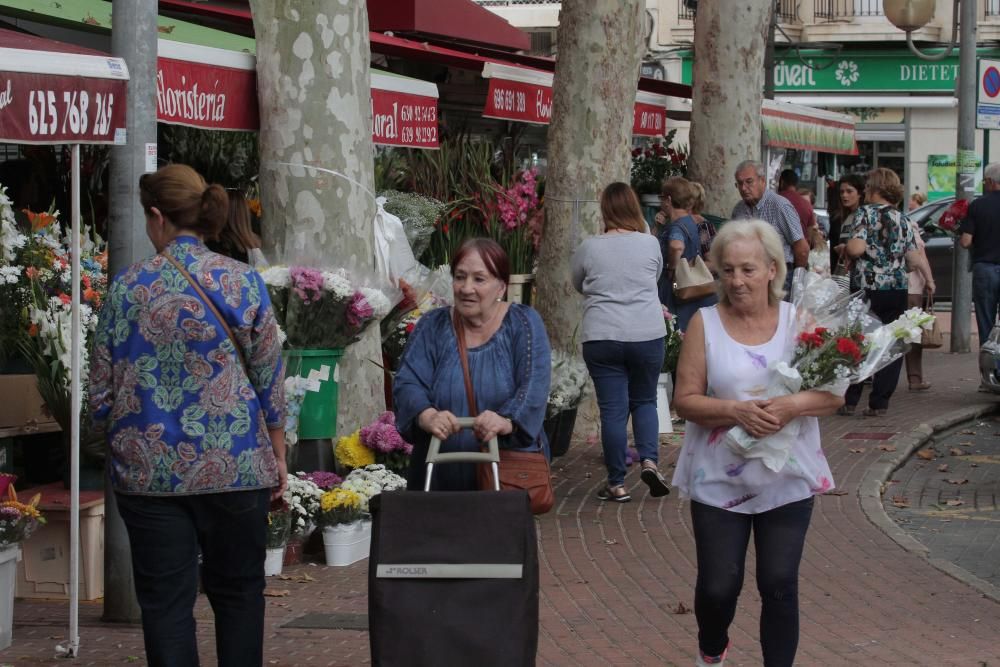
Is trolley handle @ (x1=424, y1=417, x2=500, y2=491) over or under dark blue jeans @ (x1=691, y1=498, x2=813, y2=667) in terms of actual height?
over

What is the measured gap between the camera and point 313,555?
7.93 meters

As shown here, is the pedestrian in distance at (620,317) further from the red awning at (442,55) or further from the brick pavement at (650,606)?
the red awning at (442,55)

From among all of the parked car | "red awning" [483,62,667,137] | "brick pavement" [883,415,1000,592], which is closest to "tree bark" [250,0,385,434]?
"brick pavement" [883,415,1000,592]

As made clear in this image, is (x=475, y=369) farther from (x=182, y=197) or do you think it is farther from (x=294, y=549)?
(x=294, y=549)

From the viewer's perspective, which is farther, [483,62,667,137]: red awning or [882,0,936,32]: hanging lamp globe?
[882,0,936,32]: hanging lamp globe

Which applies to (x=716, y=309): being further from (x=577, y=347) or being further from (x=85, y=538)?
(x=577, y=347)

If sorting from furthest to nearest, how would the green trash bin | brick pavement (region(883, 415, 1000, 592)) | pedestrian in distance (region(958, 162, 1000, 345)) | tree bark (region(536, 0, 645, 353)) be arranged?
pedestrian in distance (region(958, 162, 1000, 345)), tree bark (region(536, 0, 645, 353)), brick pavement (region(883, 415, 1000, 592)), the green trash bin

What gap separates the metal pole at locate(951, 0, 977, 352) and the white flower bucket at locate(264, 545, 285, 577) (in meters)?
12.4

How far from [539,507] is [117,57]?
2603mm

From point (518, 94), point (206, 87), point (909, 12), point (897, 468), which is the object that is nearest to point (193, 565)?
point (206, 87)

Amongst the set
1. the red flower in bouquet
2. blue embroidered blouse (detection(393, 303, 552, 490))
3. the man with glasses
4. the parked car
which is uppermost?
the man with glasses

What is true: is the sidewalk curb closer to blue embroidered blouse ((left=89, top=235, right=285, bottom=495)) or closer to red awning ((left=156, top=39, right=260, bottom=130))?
blue embroidered blouse ((left=89, top=235, right=285, bottom=495))

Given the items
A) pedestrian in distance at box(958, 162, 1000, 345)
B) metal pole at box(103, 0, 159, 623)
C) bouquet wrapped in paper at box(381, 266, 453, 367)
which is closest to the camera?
metal pole at box(103, 0, 159, 623)

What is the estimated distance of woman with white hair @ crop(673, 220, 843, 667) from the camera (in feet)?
16.7
